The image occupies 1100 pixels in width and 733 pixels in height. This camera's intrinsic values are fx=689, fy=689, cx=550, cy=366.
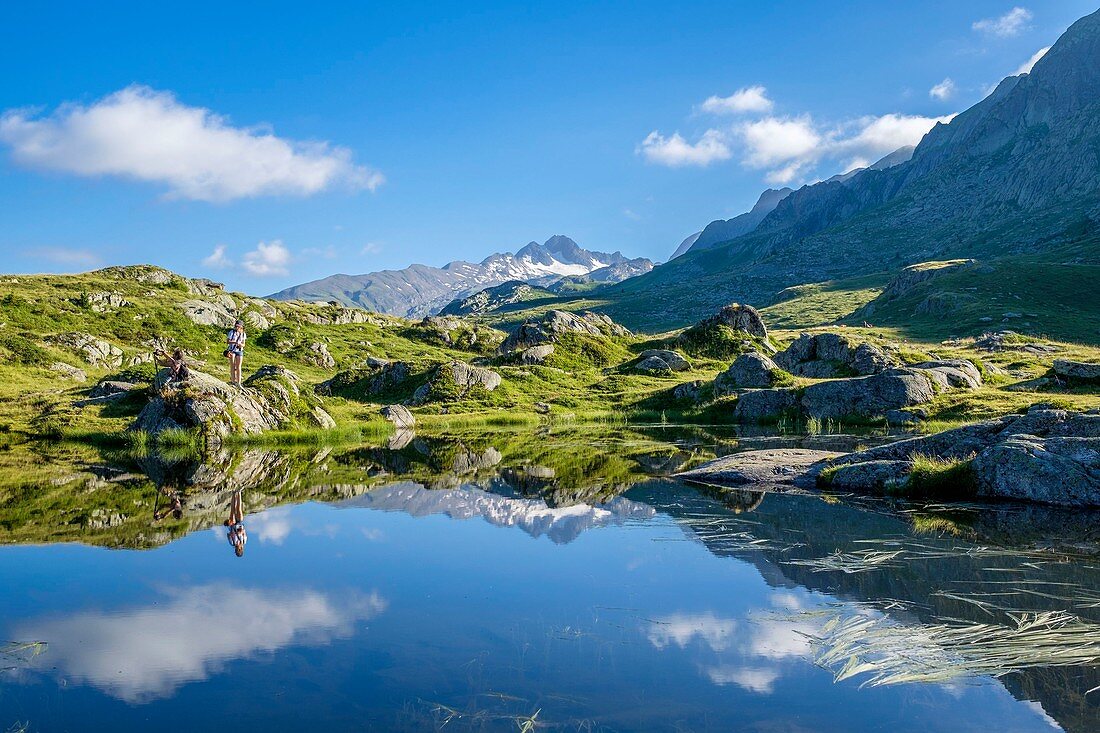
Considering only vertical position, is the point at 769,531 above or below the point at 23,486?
below

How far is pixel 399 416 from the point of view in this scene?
188 feet

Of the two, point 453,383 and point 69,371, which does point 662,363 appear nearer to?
point 453,383

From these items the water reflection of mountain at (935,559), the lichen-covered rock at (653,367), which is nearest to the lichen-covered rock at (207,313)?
the lichen-covered rock at (653,367)

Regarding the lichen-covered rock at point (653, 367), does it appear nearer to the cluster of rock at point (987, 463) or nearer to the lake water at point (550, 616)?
the cluster of rock at point (987, 463)

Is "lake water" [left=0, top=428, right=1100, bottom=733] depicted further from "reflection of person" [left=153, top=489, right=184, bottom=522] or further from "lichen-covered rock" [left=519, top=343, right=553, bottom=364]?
"lichen-covered rock" [left=519, top=343, right=553, bottom=364]

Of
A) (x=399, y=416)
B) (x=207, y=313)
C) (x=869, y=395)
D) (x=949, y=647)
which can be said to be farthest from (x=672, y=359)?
(x=207, y=313)

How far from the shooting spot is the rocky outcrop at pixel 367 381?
69250 millimetres

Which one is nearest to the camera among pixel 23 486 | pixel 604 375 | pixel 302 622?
pixel 302 622

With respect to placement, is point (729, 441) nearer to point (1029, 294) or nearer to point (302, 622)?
point (302, 622)

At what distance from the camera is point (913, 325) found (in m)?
170

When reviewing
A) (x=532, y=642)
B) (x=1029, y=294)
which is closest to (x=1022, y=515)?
(x=532, y=642)

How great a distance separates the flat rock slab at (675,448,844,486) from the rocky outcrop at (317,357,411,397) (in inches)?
1794

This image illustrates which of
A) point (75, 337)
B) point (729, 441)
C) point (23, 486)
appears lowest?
point (729, 441)

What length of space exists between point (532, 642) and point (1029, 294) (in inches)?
7984
